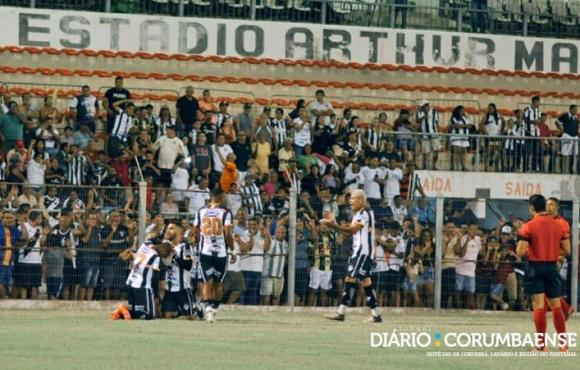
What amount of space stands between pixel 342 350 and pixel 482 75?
21.1 m

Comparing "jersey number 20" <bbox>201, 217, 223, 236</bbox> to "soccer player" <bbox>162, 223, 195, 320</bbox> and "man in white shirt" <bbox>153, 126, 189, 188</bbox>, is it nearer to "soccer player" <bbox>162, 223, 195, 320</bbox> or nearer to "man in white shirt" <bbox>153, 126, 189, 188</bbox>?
"soccer player" <bbox>162, 223, 195, 320</bbox>

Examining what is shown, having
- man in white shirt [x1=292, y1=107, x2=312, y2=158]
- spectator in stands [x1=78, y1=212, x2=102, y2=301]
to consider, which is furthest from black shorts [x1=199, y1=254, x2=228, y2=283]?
man in white shirt [x1=292, y1=107, x2=312, y2=158]

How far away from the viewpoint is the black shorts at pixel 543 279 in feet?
61.6

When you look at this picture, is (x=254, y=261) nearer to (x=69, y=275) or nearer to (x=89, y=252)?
(x=89, y=252)

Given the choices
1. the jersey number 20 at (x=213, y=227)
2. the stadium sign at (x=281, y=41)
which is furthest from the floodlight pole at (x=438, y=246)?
the stadium sign at (x=281, y=41)

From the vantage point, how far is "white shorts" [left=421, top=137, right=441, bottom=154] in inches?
1323

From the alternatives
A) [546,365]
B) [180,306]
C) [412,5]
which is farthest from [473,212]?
[546,365]

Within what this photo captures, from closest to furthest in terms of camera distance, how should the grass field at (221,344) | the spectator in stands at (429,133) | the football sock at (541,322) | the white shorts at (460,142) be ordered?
the grass field at (221,344), the football sock at (541,322), the spectator in stands at (429,133), the white shorts at (460,142)

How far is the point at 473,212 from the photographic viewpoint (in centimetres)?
2953

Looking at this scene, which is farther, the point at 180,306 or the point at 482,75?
the point at 482,75

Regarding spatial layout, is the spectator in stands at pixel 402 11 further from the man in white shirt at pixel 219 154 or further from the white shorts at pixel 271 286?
the white shorts at pixel 271 286

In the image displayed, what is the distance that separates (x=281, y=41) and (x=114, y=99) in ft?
20.0

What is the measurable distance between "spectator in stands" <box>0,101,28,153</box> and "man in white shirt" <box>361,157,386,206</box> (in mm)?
6694

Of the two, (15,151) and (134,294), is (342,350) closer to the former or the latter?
(134,294)
